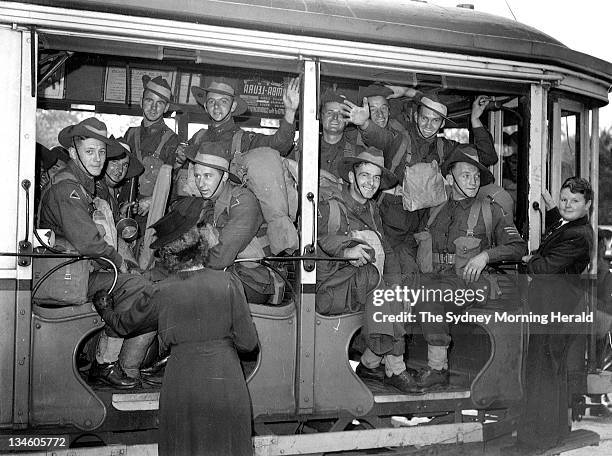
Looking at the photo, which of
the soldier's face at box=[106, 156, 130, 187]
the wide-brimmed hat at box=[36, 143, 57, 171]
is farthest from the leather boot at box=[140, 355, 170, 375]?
the wide-brimmed hat at box=[36, 143, 57, 171]

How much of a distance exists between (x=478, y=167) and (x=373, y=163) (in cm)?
72

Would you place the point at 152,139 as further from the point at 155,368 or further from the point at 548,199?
the point at 548,199

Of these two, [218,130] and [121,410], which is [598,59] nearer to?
[218,130]

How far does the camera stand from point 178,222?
382cm

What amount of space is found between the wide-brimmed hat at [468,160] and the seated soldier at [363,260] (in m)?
0.44

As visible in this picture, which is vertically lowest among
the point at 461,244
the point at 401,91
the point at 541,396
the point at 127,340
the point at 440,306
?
the point at 541,396

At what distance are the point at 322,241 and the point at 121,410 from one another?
4.47 feet

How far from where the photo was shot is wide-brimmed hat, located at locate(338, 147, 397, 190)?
4.48 metres

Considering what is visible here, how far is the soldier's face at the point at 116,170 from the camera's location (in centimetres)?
474

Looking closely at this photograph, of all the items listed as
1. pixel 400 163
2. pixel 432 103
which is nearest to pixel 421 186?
pixel 400 163

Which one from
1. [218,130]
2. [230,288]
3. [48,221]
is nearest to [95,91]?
[218,130]

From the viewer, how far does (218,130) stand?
187 inches

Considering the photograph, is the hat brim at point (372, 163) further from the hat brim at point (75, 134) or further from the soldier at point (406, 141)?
the hat brim at point (75, 134)

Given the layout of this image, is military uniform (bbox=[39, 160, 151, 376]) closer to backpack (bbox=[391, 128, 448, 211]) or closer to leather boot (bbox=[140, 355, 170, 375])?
leather boot (bbox=[140, 355, 170, 375])
